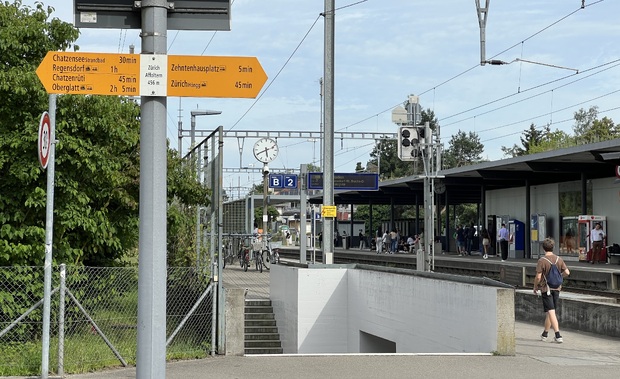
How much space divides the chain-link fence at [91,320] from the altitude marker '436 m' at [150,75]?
477 centimetres

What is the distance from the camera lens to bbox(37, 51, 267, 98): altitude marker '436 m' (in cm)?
538

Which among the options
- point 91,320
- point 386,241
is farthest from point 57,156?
point 386,241

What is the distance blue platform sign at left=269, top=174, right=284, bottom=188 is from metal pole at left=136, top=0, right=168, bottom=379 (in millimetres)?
25695

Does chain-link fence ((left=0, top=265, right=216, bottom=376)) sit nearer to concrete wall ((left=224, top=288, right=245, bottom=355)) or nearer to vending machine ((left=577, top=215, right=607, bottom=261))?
concrete wall ((left=224, top=288, right=245, bottom=355))

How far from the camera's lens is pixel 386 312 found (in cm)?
1641

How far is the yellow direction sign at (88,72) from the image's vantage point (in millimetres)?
5430

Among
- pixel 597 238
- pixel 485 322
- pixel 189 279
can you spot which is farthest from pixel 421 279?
pixel 597 238

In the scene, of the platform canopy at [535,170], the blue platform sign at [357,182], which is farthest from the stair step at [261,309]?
the platform canopy at [535,170]

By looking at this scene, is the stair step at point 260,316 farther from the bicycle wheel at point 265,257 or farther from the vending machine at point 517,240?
the vending machine at point 517,240

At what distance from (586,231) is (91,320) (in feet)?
92.1

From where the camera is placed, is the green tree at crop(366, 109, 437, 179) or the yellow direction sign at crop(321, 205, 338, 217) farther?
the green tree at crop(366, 109, 437, 179)

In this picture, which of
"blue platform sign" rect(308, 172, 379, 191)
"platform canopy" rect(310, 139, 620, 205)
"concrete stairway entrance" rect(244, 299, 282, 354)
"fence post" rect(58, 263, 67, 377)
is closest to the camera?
"fence post" rect(58, 263, 67, 377)

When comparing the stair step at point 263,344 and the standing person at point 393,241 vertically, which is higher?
the standing person at point 393,241

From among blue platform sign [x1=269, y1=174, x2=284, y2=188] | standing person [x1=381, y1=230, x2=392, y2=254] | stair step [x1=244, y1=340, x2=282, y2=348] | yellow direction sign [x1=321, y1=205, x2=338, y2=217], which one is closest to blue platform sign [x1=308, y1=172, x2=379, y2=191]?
blue platform sign [x1=269, y1=174, x2=284, y2=188]
